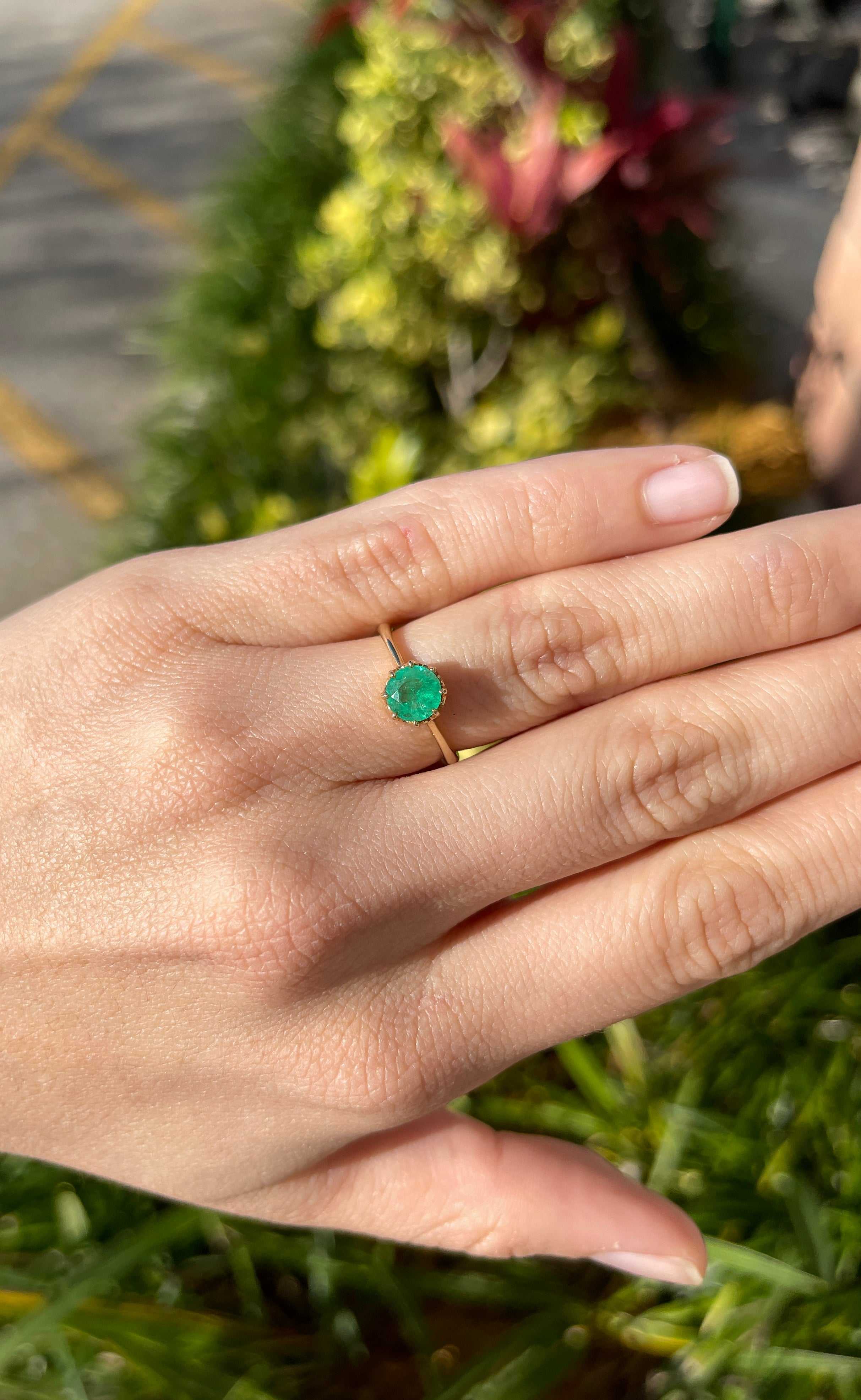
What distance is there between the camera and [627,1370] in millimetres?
1805

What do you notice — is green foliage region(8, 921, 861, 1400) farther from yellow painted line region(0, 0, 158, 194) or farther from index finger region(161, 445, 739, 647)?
yellow painted line region(0, 0, 158, 194)

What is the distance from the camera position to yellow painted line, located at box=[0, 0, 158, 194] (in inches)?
233

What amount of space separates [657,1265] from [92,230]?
566cm

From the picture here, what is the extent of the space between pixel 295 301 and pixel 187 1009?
10.2 feet

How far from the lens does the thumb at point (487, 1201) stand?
1.42 meters

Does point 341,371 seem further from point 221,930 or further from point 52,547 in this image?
point 221,930

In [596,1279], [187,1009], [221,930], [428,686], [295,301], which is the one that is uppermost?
[295,301]

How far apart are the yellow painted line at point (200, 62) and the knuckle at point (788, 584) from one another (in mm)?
6007

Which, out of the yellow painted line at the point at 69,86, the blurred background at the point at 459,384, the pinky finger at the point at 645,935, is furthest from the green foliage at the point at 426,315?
the yellow painted line at the point at 69,86

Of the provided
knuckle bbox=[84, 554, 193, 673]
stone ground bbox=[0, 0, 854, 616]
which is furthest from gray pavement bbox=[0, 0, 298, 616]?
knuckle bbox=[84, 554, 193, 673]

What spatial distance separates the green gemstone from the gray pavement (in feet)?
9.01

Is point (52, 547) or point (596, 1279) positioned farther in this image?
point (52, 547)

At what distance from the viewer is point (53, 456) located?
432 cm

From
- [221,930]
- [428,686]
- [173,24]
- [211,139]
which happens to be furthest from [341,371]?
[173,24]
